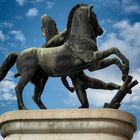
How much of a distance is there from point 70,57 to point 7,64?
3.96ft

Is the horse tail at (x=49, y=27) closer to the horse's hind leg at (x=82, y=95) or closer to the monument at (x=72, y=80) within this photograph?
the monument at (x=72, y=80)

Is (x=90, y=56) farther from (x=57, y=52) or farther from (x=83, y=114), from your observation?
(x=83, y=114)

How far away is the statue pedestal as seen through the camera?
6.91 metres

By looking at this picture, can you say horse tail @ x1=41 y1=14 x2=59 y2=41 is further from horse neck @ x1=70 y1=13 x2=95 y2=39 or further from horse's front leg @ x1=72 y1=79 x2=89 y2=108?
horse's front leg @ x1=72 y1=79 x2=89 y2=108

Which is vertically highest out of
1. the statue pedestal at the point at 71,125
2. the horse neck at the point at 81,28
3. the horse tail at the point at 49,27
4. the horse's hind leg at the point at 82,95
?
the horse tail at the point at 49,27

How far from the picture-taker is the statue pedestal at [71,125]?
6906 millimetres

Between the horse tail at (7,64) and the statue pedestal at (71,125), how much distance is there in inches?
45.5

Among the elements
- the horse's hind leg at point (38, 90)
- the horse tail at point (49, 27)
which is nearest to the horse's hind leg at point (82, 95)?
the horse's hind leg at point (38, 90)

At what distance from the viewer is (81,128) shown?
6.95m

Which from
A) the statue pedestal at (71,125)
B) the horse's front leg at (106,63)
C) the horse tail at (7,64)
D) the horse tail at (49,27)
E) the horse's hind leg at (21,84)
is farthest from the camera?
the horse tail at (49,27)

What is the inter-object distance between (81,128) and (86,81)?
136 centimetres

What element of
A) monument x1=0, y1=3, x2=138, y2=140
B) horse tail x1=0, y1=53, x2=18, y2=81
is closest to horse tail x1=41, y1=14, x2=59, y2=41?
monument x1=0, y1=3, x2=138, y2=140

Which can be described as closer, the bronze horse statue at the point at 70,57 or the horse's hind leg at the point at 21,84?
the bronze horse statue at the point at 70,57

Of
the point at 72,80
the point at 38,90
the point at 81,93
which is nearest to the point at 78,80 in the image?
the point at 72,80
